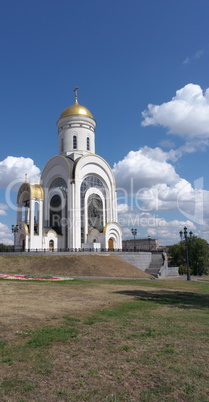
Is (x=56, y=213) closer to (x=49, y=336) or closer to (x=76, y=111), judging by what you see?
(x=76, y=111)

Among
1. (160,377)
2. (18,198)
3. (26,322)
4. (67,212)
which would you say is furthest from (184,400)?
(18,198)

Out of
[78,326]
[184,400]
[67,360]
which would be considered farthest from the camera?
[78,326]

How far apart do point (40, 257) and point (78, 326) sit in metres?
23.8

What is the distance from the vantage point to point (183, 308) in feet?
37.5

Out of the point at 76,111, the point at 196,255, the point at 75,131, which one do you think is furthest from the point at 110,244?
the point at 76,111

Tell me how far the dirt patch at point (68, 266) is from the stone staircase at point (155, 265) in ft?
13.1

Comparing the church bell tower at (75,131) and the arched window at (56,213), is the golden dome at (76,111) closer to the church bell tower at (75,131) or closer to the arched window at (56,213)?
the church bell tower at (75,131)

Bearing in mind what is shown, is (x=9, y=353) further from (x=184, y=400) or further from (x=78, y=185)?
(x=78, y=185)

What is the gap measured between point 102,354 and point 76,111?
44953 millimetres

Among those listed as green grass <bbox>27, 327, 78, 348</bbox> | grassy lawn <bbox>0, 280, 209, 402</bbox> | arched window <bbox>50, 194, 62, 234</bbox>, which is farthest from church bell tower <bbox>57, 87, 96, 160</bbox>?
green grass <bbox>27, 327, 78, 348</bbox>

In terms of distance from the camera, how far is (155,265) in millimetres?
36812

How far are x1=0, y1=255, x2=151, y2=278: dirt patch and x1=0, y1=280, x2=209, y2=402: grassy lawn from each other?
1737 cm

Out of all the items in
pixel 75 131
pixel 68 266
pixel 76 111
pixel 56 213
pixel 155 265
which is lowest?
pixel 155 265

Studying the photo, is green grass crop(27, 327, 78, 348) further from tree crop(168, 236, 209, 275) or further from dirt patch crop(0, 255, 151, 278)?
tree crop(168, 236, 209, 275)
